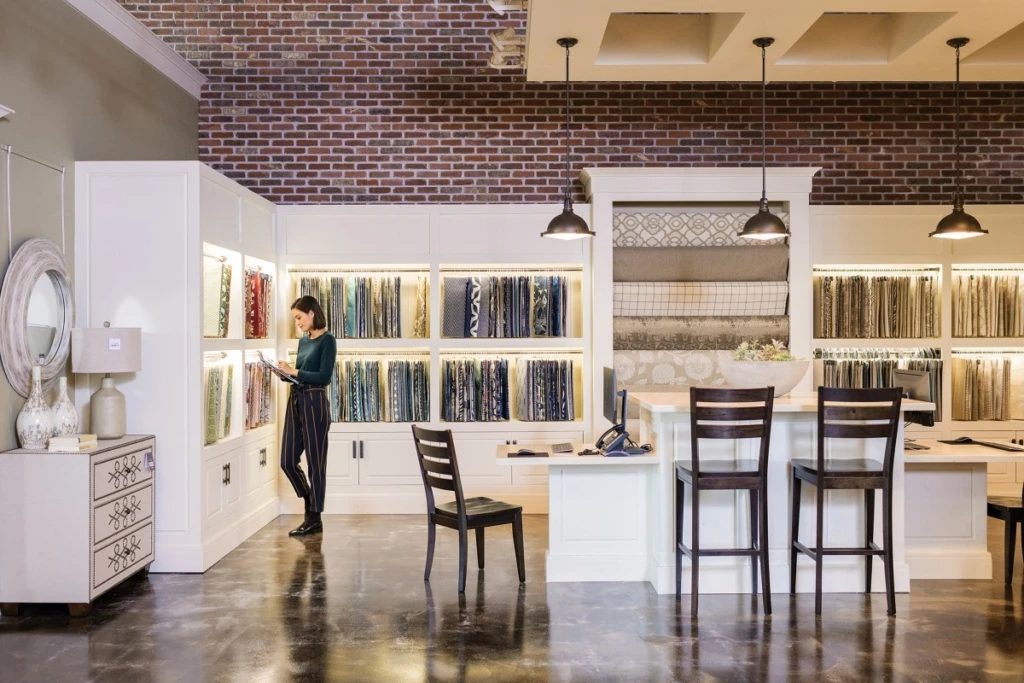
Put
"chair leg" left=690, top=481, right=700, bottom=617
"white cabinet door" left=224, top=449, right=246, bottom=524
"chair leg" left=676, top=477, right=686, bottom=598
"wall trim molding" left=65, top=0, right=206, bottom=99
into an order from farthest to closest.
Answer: "white cabinet door" left=224, top=449, right=246, bottom=524
"wall trim molding" left=65, top=0, right=206, bottom=99
"chair leg" left=676, top=477, right=686, bottom=598
"chair leg" left=690, top=481, right=700, bottom=617

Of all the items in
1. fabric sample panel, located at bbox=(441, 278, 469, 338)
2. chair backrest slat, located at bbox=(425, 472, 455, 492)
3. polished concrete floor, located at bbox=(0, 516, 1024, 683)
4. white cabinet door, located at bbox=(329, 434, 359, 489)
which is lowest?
polished concrete floor, located at bbox=(0, 516, 1024, 683)

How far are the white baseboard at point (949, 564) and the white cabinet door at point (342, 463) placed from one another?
3.87 m

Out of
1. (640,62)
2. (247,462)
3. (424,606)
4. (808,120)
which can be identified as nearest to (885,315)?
(808,120)

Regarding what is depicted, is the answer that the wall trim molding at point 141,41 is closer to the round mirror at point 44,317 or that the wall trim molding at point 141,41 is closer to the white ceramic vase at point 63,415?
the round mirror at point 44,317

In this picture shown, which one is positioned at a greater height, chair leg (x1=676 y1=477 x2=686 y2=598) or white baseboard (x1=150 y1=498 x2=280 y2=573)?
chair leg (x1=676 y1=477 x2=686 y2=598)

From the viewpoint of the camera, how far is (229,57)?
6.78 m

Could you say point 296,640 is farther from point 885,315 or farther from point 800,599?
point 885,315

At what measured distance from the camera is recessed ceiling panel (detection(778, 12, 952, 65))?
498 centimetres

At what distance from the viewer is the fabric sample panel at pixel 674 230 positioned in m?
6.47

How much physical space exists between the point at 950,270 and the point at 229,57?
234 inches

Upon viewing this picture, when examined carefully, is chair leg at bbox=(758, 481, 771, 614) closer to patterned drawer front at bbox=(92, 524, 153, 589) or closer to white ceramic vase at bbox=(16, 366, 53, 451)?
patterned drawer front at bbox=(92, 524, 153, 589)

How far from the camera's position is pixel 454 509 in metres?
4.50

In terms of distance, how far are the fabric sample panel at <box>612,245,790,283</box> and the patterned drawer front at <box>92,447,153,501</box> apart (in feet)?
11.5

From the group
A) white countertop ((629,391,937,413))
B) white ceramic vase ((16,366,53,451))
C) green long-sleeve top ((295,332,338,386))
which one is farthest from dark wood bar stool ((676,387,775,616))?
white ceramic vase ((16,366,53,451))
